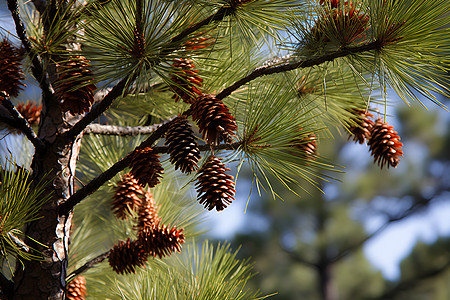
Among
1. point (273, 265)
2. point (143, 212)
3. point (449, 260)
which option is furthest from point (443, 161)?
point (143, 212)

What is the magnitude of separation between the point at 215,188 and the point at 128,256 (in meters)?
0.30

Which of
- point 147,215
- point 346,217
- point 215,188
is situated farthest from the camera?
point 346,217

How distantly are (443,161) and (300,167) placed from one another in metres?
4.34

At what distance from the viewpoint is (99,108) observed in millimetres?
654

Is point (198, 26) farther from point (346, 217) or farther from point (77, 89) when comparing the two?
point (346, 217)

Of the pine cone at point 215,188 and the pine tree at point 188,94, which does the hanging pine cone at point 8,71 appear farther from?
the pine cone at point 215,188

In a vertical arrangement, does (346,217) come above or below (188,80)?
above

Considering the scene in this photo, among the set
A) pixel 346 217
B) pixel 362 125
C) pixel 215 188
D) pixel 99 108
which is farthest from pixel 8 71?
pixel 346 217

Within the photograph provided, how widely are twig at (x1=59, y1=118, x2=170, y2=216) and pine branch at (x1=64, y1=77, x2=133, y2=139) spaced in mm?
76

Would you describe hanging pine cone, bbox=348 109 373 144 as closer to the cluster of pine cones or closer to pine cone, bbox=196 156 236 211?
the cluster of pine cones

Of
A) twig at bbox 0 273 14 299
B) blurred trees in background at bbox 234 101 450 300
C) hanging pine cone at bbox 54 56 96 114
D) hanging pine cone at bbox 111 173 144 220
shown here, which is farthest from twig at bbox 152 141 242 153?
blurred trees in background at bbox 234 101 450 300

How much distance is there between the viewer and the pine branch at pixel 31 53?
2.10 ft

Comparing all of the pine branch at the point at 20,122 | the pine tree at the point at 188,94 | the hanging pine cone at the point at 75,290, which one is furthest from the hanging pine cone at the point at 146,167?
the hanging pine cone at the point at 75,290

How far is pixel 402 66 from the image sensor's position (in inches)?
22.8
